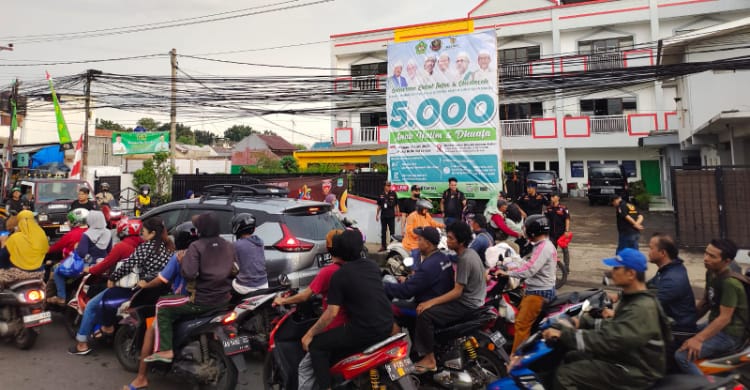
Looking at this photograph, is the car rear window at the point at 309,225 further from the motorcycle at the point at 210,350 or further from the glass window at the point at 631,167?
the glass window at the point at 631,167

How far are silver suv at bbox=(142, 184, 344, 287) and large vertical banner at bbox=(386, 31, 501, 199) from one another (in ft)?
17.1

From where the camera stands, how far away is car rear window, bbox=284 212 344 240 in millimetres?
5293

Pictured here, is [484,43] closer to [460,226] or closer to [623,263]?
[460,226]

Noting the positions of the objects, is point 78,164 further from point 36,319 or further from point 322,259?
point 322,259

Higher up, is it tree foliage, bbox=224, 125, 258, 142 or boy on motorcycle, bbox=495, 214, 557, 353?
tree foliage, bbox=224, 125, 258, 142

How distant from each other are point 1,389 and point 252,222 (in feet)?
8.57

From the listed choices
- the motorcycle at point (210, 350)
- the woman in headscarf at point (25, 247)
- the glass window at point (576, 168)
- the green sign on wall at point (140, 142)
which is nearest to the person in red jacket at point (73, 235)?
the woman in headscarf at point (25, 247)

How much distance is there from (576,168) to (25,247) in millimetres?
25627

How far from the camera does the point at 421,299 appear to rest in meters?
3.68

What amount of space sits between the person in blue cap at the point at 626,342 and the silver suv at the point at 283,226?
323cm

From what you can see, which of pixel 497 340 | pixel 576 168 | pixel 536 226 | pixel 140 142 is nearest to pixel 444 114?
pixel 536 226

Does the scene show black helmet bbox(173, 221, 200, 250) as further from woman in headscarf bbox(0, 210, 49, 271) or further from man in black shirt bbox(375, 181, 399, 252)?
man in black shirt bbox(375, 181, 399, 252)

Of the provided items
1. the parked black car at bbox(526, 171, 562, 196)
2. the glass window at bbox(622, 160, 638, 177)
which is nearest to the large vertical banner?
the parked black car at bbox(526, 171, 562, 196)

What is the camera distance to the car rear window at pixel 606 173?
1956 centimetres
